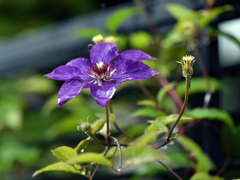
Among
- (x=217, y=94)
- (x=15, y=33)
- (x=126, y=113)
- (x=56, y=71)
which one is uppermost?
(x=15, y=33)

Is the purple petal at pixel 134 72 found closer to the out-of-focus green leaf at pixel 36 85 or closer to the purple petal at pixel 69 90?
the purple petal at pixel 69 90

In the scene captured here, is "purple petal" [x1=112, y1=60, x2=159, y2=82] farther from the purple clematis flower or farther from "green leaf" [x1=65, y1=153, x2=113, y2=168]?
"green leaf" [x1=65, y1=153, x2=113, y2=168]

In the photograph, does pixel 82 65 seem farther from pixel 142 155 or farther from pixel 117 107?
pixel 117 107

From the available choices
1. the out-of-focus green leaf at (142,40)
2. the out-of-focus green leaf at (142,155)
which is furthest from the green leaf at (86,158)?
the out-of-focus green leaf at (142,40)

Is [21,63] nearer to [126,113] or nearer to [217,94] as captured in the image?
[126,113]

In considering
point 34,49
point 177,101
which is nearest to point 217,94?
point 177,101

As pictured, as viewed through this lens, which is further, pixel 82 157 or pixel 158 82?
pixel 158 82

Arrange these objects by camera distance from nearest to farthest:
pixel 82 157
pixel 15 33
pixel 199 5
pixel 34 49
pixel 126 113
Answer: pixel 82 157 → pixel 199 5 → pixel 126 113 → pixel 34 49 → pixel 15 33

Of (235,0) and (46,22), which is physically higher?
(46,22)
